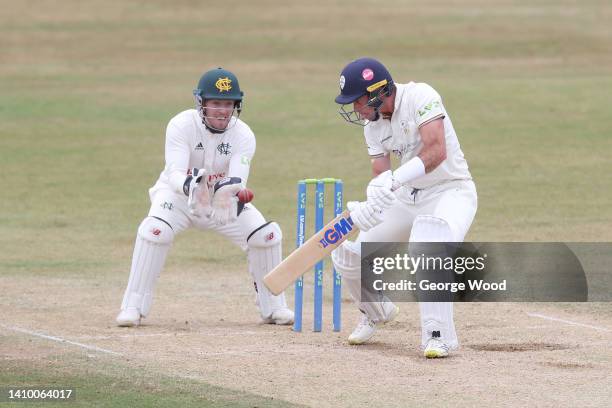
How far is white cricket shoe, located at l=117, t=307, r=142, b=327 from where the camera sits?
8680 millimetres

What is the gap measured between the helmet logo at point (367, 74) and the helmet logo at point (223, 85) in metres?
1.34

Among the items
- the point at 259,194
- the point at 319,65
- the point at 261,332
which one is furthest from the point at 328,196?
the point at 319,65

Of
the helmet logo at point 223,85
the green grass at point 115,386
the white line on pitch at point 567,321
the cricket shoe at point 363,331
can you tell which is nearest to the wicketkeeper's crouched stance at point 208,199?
the helmet logo at point 223,85

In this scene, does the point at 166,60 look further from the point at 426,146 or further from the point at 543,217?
the point at 426,146

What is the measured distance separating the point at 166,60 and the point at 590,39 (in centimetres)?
998

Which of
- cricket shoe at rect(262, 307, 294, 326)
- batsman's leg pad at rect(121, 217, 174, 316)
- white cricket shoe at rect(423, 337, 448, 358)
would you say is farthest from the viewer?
cricket shoe at rect(262, 307, 294, 326)

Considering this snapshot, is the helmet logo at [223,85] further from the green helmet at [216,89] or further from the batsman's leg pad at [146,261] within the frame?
the batsman's leg pad at [146,261]

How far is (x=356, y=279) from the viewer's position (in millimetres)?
8062

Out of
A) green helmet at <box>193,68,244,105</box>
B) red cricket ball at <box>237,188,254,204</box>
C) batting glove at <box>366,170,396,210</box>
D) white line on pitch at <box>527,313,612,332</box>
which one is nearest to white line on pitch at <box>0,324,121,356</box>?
red cricket ball at <box>237,188,254,204</box>

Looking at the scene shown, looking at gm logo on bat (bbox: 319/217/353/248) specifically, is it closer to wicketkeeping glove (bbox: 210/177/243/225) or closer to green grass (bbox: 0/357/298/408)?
wicketkeeping glove (bbox: 210/177/243/225)

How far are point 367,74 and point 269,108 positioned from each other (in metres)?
14.7

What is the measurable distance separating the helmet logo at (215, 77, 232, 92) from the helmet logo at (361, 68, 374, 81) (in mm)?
1337

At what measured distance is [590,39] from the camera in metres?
29.8

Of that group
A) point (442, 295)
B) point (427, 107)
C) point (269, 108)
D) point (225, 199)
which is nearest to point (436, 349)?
point (442, 295)
